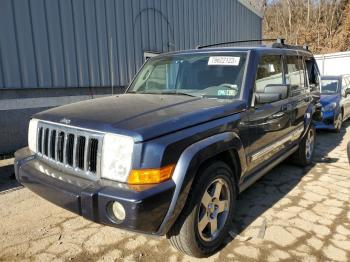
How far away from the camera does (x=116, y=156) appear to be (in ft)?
7.63

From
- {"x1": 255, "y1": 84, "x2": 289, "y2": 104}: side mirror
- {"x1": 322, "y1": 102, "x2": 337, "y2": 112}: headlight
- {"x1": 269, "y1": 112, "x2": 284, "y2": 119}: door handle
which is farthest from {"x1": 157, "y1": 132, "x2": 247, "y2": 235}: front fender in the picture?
{"x1": 322, "y1": 102, "x2": 337, "y2": 112}: headlight

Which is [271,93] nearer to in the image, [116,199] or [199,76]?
[199,76]

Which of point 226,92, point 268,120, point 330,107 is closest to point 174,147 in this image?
point 226,92

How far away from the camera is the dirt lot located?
288 centimetres

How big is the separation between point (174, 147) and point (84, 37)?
569 centimetres

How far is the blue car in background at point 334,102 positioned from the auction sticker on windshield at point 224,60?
525cm

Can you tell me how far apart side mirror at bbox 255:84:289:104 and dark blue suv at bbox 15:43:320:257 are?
0.4 inches

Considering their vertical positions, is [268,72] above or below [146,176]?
above

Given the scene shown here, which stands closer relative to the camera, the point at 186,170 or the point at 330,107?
the point at 186,170

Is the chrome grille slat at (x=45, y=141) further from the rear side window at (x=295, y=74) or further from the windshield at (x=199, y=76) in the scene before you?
the rear side window at (x=295, y=74)

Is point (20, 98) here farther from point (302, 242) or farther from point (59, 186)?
point (302, 242)

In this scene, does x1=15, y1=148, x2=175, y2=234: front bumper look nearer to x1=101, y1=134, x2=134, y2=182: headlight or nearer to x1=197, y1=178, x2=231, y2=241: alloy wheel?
x1=101, y1=134, x2=134, y2=182: headlight

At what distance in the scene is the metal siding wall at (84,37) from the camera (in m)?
6.09

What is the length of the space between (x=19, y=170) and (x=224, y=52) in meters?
2.47
